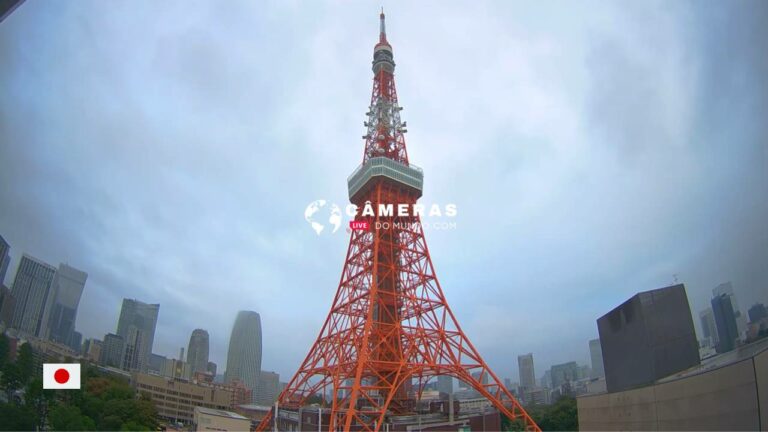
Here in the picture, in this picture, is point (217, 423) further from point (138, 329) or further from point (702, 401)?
point (702, 401)

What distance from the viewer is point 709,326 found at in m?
8.79

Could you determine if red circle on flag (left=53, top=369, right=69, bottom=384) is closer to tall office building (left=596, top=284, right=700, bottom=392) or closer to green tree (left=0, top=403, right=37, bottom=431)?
green tree (left=0, top=403, right=37, bottom=431)

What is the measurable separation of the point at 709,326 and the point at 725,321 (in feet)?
3.98

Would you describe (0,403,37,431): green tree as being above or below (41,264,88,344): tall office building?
below

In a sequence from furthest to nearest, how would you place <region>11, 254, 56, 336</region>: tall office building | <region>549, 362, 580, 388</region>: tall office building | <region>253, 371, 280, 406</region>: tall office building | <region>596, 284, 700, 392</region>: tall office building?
<region>253, 371, 280, 406</region>: tall office building
<region>549, 362, 580, 388</region>: tall office building
<region>596, 284, 700, 392</region>: tall office building
<region>11, 254, 56, 336</region>: tall office building

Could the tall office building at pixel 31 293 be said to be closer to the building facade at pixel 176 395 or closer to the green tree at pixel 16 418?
the green tree at pixel 16 418

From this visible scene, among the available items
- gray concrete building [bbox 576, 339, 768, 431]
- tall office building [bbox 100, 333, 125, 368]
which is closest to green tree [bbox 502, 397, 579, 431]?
gray concrete building [bbox 576, 339, 768, 431]

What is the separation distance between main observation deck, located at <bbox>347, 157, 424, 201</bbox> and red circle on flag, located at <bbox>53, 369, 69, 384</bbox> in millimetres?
18174

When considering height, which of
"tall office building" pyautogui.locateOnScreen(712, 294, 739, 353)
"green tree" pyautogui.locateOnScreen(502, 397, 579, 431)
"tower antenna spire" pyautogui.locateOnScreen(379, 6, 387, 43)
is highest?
"tower antenna spire" pyautogui.locateOnScreen(379, 6, 387, 43)

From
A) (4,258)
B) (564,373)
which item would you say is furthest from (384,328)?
(564,373)

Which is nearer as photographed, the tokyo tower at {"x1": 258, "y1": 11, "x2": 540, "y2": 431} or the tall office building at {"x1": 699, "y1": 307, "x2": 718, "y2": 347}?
the tall office building at {"x1": 699, "y1": 307, "x2": 718, "y2": 347}

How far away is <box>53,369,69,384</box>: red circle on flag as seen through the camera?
24.1ft

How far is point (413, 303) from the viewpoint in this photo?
872 inches

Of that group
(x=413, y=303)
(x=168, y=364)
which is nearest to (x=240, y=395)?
(x=168, y=364)
